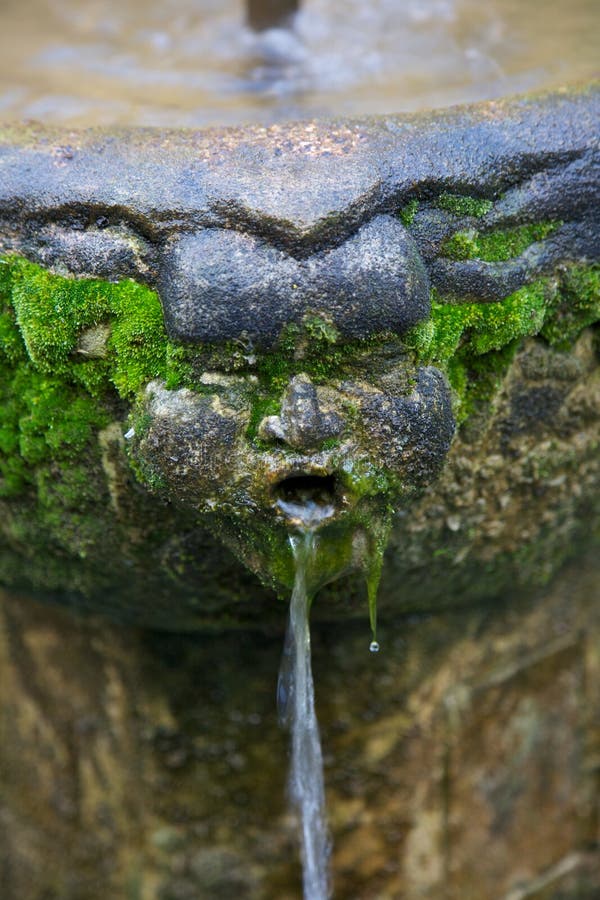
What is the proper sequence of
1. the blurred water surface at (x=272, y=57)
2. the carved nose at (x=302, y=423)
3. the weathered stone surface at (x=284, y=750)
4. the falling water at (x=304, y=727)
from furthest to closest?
the weathered stone surface at (x=284, y=750)
the blurred water surface at (x=272, y=57)
the falling water at (x=304, y=727)
the carved nose at (x=302, y=423)

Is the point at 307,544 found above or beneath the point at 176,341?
beneath

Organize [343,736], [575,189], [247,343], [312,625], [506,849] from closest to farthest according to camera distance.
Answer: [247,343], [575,189], [312,625], [343,736], [506,849]

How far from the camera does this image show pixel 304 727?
1.58m

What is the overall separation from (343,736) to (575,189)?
3.49 feet

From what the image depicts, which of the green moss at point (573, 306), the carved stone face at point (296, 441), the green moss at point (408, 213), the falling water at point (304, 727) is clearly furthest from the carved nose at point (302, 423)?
the green moss at point (573, 306)

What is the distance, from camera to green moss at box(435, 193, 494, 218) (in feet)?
3.94

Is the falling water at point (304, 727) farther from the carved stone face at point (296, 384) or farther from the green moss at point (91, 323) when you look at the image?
the green moss at point (91, 323)

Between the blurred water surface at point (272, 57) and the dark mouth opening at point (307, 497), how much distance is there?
737 mm

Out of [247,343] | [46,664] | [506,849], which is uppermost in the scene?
[247,343]

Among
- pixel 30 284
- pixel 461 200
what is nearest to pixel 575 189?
pixel 461 200

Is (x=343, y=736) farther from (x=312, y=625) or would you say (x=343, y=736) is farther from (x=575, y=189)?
(x=575, y=189)

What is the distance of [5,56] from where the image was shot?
2072mm

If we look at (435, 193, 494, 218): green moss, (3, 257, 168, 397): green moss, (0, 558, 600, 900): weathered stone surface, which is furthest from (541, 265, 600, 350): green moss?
(0, 558, 600, 900): weathered stone surface

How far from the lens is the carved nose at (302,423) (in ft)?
3.64
